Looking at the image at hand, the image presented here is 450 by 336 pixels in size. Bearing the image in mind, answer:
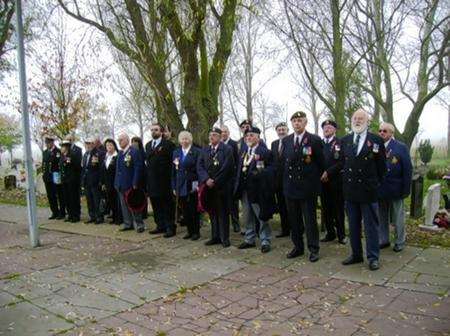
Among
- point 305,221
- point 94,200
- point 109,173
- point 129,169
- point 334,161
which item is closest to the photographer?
point 305,221

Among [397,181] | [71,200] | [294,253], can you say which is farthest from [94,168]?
[397,181]

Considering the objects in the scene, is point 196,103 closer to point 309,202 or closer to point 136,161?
point 136,161

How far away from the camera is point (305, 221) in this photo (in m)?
6.92

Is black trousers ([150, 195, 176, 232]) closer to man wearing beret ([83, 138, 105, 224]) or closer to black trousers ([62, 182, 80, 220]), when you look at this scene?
man wearing beret ([83, 138, 105, 224])

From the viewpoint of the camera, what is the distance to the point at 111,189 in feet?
33.1

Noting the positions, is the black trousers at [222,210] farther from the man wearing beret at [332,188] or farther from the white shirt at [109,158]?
the white shirt at [109,158]

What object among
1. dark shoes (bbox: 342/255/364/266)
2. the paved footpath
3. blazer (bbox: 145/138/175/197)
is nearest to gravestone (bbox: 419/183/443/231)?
the paved footpath

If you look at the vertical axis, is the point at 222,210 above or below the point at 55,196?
below

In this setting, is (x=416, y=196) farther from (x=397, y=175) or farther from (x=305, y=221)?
(x=305, y=221)

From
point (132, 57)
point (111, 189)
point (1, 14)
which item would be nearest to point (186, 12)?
point (132, 57)

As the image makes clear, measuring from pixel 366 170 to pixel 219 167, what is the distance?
2413 millimetres

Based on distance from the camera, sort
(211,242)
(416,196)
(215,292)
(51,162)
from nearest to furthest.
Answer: (215,292) < (211,242) < (416,196) < (51,162)

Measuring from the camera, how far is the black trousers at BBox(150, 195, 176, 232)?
8.89 m

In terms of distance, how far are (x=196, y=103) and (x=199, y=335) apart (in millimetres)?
6504
